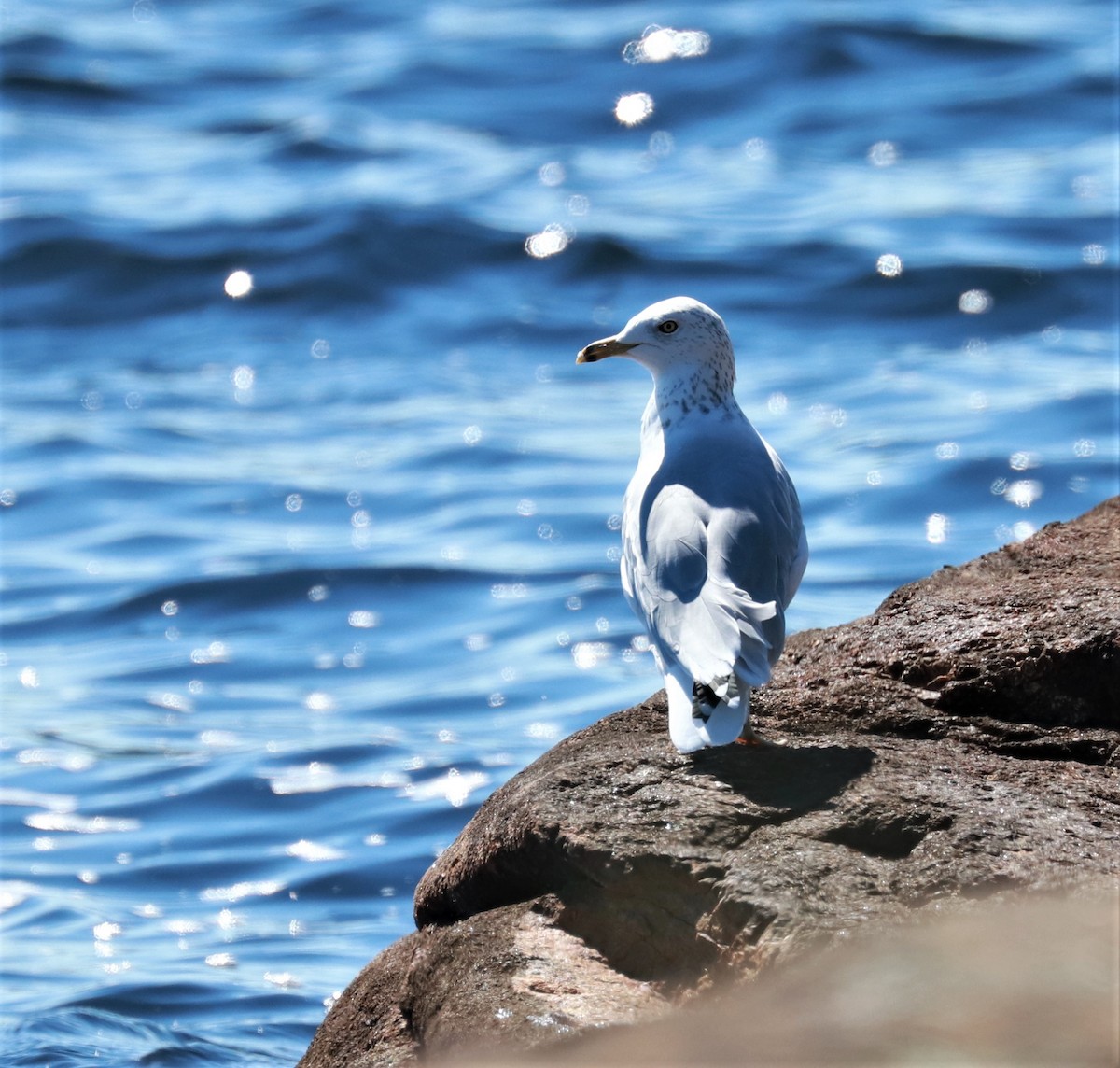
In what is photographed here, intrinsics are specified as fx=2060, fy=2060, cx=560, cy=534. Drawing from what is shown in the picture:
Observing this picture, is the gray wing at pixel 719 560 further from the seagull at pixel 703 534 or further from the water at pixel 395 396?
the water at pixel 395 396

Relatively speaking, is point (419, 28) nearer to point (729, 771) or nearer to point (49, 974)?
point (49, 974)

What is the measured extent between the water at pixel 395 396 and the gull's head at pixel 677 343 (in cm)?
271

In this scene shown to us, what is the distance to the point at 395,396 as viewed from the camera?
50.0 feet

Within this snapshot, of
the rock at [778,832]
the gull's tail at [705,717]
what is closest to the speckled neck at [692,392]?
the rock at [778,832]

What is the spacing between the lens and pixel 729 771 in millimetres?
4500

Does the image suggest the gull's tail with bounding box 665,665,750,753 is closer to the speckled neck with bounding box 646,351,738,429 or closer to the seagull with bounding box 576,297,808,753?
the seagull with bounding box 576,297,808,753

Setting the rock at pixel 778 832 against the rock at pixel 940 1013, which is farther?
the rock at pixel 778 832

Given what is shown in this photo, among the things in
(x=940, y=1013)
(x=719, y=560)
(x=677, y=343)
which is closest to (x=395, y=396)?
(x=677, y=343)

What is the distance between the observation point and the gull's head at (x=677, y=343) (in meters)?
6.29

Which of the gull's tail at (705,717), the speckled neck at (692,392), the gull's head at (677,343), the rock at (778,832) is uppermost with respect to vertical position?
the gull's head at (677,343)

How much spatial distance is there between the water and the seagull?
2.69 metres

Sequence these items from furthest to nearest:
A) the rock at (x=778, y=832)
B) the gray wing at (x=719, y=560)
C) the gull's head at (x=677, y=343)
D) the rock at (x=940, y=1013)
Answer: the gull's head at (x=677, y=343) < the gray wing at (x=719, y=560) < the rock at (x=778, y=832) < the rock at (x=940, y=1013)

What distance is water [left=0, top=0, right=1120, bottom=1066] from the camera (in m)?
9.26

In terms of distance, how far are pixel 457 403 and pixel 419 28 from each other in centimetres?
998
